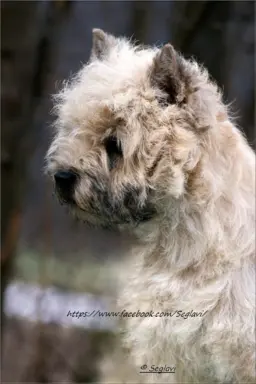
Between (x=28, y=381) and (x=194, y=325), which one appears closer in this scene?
(x=194, y=325)

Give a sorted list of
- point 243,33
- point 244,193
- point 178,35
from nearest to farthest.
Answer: point 244,193
point 178,35
point 243,33

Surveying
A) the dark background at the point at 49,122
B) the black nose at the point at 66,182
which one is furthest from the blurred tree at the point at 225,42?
the black nose at the point at 66,182

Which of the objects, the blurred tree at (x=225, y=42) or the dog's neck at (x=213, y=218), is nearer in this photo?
the dog's neck at (x=213, y=218)

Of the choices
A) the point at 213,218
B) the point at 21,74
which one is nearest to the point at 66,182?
the point at 213,218

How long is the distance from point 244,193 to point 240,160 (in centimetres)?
8

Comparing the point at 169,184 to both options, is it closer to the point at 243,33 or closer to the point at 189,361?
the point at 189,361

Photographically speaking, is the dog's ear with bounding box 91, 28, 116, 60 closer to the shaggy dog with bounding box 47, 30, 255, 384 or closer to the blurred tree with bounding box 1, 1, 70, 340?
the shaggy dog with bounding box 47, 30, 255, 384

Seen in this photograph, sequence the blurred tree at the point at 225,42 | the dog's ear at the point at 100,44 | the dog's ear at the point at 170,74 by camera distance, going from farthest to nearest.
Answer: the blurred tree at the point at 225,42, the dog's ear at the point at 100,44, the dog's ear at the point at 170,74

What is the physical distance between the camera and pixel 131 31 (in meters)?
2.61

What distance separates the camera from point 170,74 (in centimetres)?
143

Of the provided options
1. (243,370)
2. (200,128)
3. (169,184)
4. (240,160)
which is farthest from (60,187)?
(243,370)

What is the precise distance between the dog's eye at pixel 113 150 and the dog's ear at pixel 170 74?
0.51 feet

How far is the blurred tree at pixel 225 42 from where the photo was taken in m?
2.47

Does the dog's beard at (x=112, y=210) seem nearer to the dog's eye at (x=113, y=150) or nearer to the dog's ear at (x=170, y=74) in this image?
the dog's eye at (x=113, y=150)
